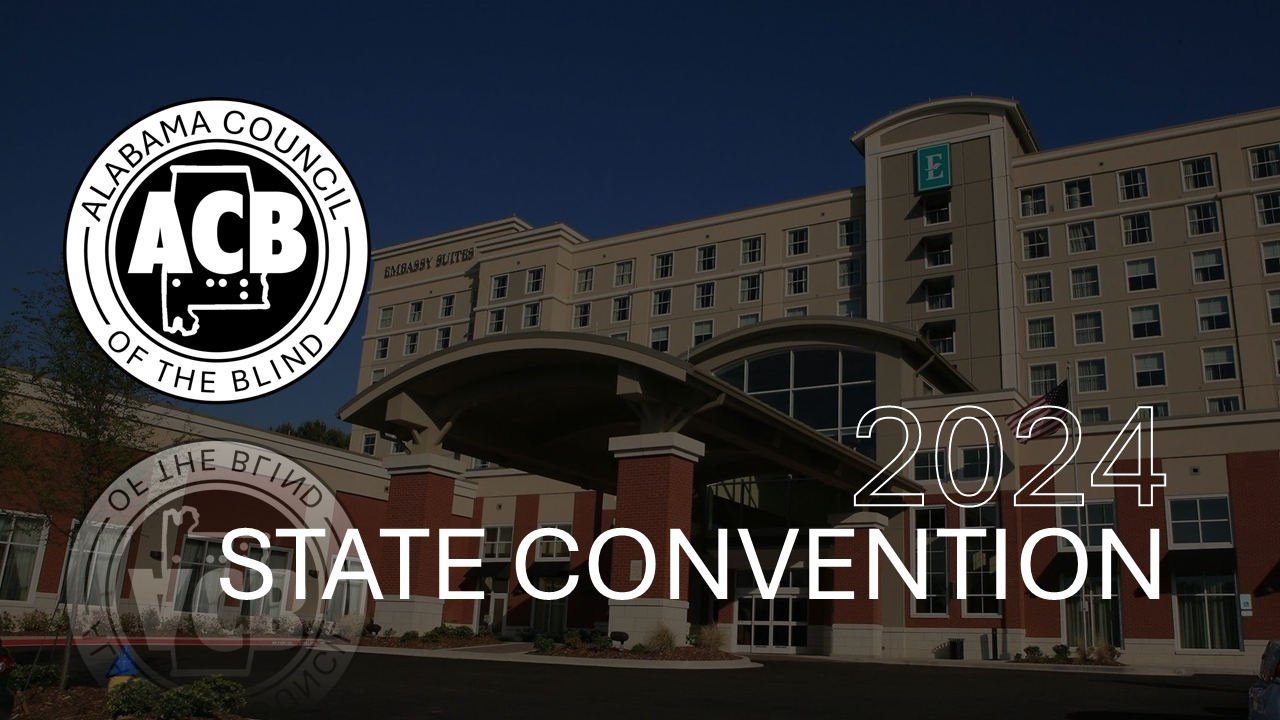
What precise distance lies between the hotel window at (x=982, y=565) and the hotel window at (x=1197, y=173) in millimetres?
28600

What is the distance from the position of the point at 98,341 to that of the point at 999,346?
4921 cm

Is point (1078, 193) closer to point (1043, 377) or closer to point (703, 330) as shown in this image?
point (1043, 377)

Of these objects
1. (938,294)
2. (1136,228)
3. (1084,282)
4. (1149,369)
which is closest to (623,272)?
(938,294)

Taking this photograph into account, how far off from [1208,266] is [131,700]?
55.6 meters

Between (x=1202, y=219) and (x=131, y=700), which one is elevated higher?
(x=1202, y=219)

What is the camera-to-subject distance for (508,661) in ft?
73.2

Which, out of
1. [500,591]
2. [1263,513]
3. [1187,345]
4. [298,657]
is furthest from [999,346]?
[298,657]

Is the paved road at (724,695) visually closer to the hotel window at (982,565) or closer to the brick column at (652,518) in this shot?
the brick column at (652,518)

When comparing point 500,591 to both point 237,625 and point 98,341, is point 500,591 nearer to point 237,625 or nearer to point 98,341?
point 237,625

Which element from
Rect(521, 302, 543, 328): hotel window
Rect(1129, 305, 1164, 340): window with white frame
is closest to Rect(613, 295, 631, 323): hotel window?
Rect(521, 302, 543, 328): hotel window

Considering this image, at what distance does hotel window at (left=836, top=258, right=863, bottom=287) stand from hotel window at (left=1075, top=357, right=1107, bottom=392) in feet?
44.4

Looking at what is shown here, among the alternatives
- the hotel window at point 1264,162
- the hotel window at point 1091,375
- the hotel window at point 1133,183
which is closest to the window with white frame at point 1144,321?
the hotel window at point 1091,375

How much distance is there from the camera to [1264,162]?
52.6 m

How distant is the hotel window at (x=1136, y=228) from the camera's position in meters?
55.3
